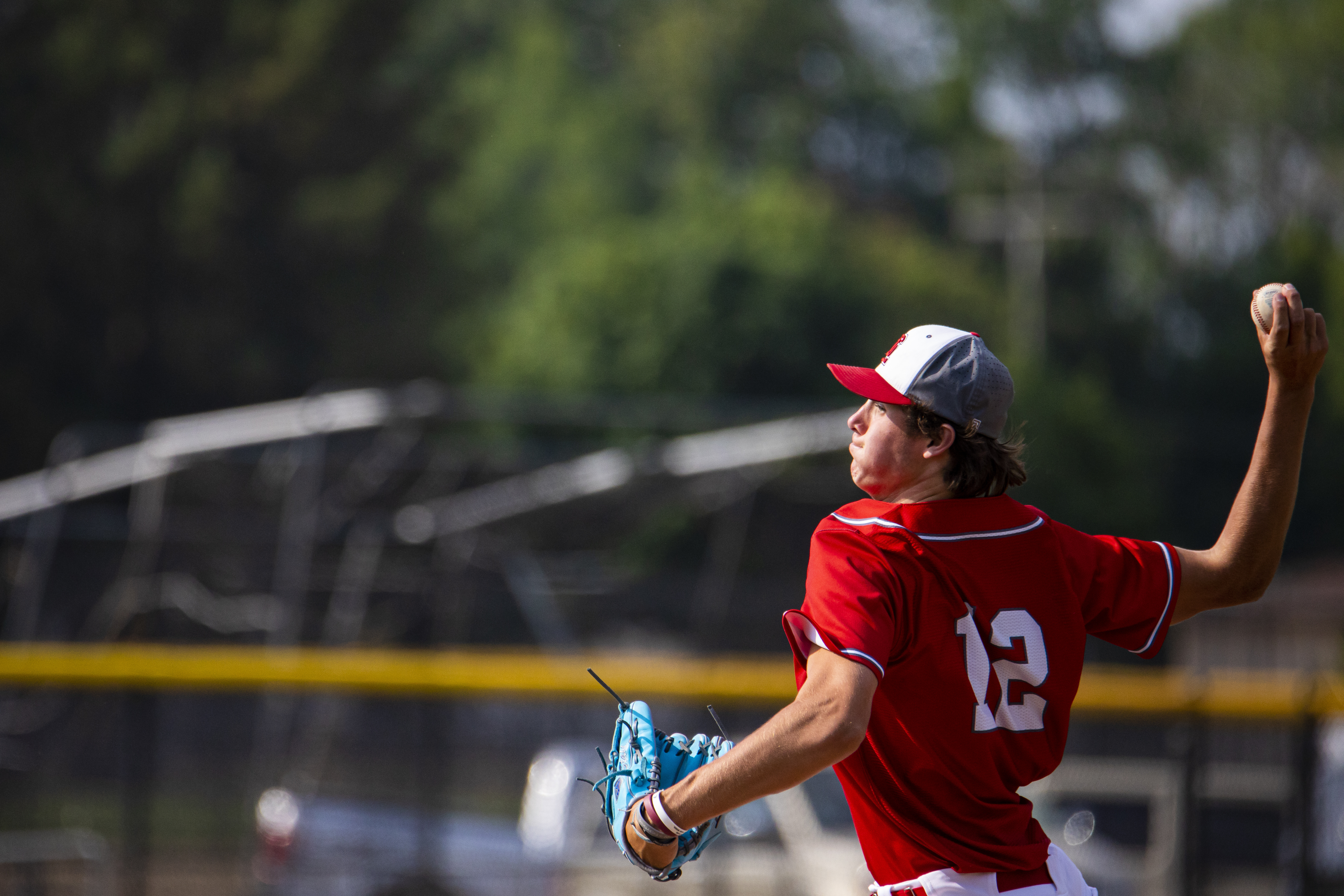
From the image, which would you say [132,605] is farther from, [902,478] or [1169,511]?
[1169,511]

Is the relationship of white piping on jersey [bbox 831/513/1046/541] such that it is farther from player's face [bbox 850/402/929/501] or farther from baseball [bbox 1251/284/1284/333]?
baseball [bbox 1251/284/1284/333]

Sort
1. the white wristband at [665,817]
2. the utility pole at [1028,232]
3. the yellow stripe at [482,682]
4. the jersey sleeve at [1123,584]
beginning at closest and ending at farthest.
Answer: the white wristband at [665,817] < the jersey sleeve at [1123,584] < the yellow stripe at [482,682] < the utility pole at [1028,232]

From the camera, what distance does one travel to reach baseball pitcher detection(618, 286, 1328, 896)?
7.16 ft

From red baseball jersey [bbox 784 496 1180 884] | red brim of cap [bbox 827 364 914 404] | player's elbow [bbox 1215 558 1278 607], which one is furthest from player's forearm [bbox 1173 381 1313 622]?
red brim of cap [bbox 827 364 914 404]

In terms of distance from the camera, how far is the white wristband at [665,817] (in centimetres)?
220

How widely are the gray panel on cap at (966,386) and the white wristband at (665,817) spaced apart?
0.77 metres

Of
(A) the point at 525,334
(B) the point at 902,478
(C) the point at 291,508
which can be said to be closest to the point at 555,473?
(C) the point at 291,508

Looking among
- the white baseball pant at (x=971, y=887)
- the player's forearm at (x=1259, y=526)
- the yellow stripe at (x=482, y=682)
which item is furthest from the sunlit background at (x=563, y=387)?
the white baseball pant at (x=971, y=887)

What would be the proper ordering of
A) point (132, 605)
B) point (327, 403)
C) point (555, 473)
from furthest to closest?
point (555, 473), point (132, 605), point (327, 403)

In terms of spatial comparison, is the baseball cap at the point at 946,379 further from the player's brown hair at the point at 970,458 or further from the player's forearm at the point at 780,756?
the player's forearm at the point at 780,756

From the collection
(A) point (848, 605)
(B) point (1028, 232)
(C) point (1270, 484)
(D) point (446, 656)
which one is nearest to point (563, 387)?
(B) point (1028, 232)

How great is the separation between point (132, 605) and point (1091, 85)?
31.1m

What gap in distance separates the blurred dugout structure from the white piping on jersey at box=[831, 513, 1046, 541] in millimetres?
4045

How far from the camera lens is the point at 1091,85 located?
37688mm
